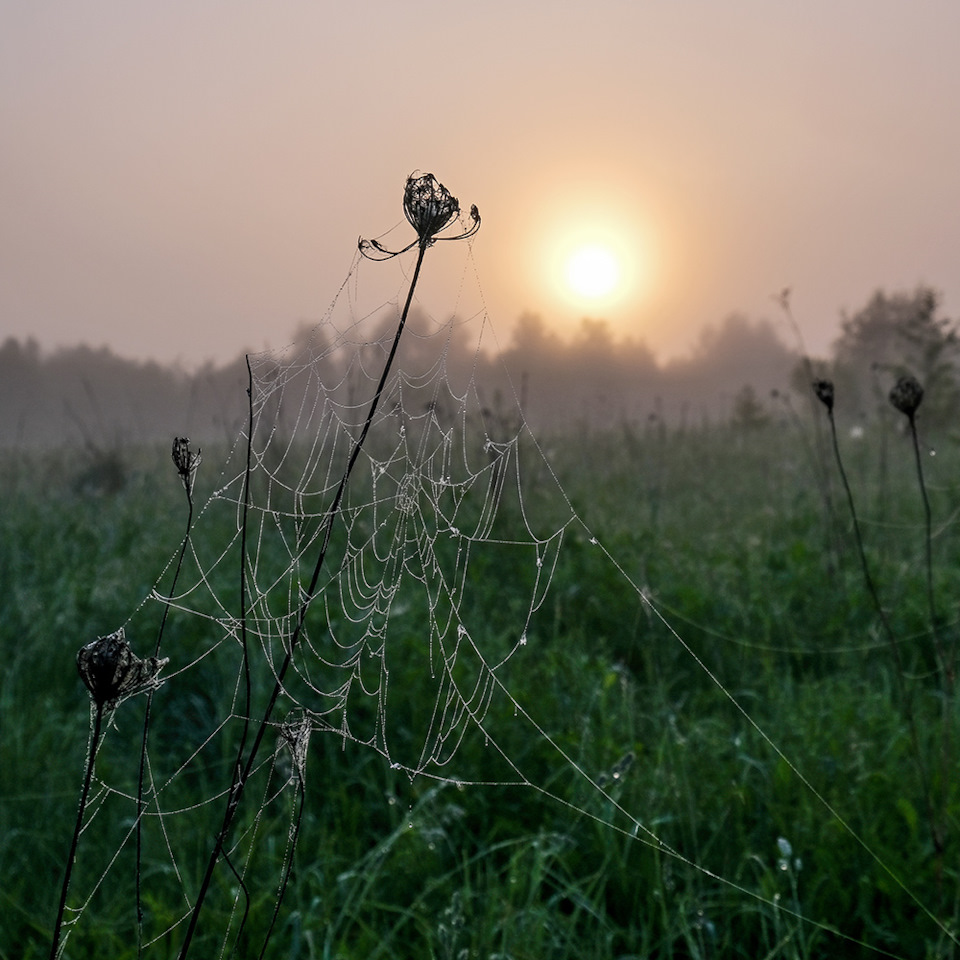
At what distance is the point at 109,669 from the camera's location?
97 centimetres

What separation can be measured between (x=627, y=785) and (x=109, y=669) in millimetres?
2217

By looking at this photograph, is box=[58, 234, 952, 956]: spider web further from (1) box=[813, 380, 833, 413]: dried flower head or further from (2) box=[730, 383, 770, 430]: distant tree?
(2) box=[730, 383, 770, 430]: distant tree

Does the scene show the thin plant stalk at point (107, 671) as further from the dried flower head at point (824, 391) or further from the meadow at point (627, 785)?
the dried flower head at point (824, 391)

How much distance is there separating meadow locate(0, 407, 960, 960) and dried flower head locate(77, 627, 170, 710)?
4.00ft

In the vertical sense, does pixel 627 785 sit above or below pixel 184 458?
below

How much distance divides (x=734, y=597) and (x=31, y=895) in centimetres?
303

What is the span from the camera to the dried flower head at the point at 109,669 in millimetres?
964

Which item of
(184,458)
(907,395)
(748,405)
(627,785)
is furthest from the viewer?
(748,405)

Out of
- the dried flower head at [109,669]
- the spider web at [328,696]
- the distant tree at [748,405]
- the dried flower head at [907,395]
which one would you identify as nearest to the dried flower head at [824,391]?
the dried flower head at [907,395]

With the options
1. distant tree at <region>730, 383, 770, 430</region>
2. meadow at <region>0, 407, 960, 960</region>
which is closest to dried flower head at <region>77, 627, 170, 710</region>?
meadow at <region>0, 407, 960, 960</region>

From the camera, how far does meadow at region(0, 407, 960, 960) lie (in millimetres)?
2465

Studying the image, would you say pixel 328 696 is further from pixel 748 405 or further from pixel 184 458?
pixel 748 405

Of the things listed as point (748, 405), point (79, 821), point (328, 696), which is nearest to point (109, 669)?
point (79, 821)

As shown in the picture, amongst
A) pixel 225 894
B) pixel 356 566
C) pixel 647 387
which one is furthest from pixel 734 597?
pixel 647 387
